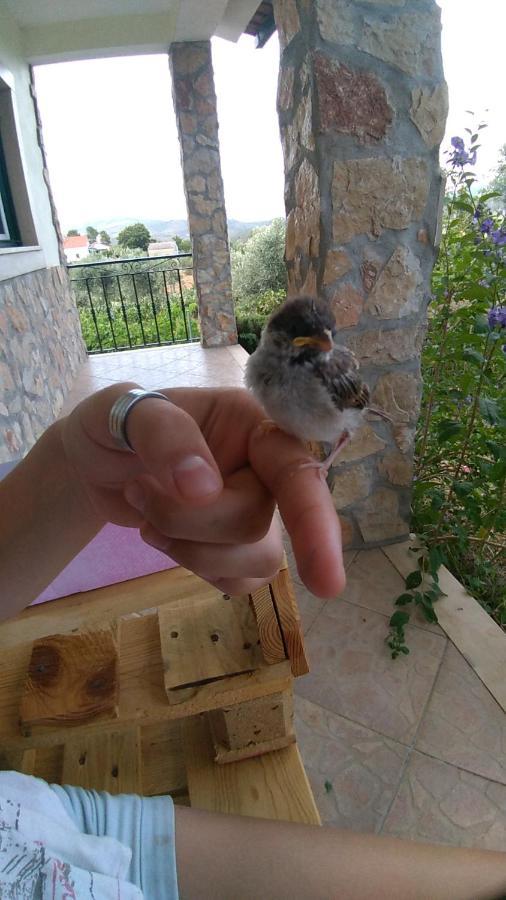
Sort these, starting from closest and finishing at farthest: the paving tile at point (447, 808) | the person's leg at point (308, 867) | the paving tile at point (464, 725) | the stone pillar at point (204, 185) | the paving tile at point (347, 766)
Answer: the person's leg at point (308, 867), the paving tile at point (447, 808), the paving tile at point (347, 766), the paving tile at point (464, 725), the stone pillar at point (204, 185)

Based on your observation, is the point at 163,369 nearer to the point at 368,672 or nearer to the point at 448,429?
the point at 448,429

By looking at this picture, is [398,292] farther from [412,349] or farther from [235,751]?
[235,751]

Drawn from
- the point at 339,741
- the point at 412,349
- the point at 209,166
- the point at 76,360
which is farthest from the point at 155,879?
the point at 209,166

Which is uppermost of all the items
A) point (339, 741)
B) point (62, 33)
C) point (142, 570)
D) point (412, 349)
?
point (62, 33)

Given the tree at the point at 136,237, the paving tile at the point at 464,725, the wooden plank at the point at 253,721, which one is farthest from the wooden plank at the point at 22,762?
the tree at the point at 136,237

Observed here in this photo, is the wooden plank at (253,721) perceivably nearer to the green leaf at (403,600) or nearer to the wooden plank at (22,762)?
the wooden plank at (22,762)

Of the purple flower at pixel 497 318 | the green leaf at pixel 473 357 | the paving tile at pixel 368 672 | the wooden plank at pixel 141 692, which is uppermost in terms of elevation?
the purple flower at pixel 497 318

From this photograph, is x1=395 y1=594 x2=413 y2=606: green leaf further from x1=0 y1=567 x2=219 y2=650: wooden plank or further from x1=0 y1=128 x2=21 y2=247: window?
x1=0 y1=128 x2=21 y2=247: window
